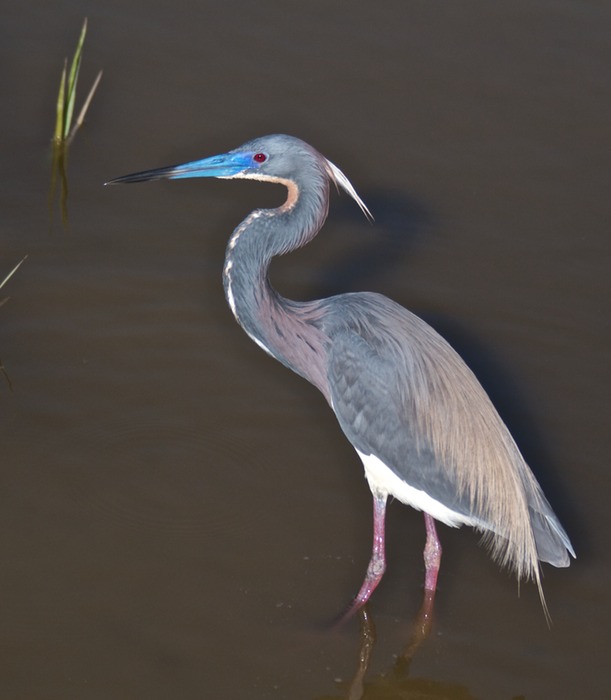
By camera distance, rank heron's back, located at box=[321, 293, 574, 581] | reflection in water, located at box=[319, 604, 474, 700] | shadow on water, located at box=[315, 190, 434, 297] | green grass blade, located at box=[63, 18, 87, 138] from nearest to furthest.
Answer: reflection in water, located at box=[319, 604, 474, 700], heron's back, located at box=[321, 293, 574, 581], shadow on water, located at box=[315, 190, 434, 297], green grass blade, located at box=[63, 18, 87, 138]

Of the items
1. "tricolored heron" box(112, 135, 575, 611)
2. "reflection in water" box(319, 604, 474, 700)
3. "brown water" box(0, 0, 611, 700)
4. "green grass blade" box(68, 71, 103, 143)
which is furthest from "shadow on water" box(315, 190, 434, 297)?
"reflection in water" box(319, 604, 474, 700)

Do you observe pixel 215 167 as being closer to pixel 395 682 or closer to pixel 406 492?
pixel 406 492

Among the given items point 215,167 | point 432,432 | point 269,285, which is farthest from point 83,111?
point 432,432

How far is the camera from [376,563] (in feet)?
16.8

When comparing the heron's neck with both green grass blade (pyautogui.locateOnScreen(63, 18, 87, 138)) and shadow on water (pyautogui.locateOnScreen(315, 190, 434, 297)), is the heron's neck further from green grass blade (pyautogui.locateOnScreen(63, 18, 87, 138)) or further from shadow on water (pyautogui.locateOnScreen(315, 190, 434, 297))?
green grass blade (pyautogui.locateOnScreen(63, 18, 87, 138))

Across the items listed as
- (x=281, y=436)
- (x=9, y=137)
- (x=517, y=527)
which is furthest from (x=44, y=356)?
(x=517, y=527)

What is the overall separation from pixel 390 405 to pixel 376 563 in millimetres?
668

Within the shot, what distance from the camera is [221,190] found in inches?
281

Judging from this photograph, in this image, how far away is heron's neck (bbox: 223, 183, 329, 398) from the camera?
5.07m

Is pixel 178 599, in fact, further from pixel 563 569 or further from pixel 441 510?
pixel 563 569

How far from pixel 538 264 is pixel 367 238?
0.99 metres

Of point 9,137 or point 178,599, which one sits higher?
point 9,137

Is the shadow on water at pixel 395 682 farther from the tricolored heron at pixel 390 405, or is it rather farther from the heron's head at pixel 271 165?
the heron's head at pixel 271 165

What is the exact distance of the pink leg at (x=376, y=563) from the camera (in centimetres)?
510
